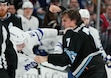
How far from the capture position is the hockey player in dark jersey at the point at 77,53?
439 centimetres

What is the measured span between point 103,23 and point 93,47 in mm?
3340

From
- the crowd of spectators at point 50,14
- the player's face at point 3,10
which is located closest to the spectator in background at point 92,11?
the crowd of spectators at point 50,14

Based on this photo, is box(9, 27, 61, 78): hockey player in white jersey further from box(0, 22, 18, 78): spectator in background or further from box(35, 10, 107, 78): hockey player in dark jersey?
box(0, 22, 18, 78): spectator in background

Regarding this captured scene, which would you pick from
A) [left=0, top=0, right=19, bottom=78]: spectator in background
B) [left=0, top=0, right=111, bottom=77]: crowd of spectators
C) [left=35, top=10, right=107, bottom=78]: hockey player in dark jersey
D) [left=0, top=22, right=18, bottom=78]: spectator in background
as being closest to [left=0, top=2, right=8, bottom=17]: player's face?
[left=0, top=0, right=19, bottom=78]: spectator in background

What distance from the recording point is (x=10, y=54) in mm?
4066

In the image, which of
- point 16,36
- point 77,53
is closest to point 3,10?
point 16,36

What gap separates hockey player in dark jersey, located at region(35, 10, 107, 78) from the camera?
4387mm

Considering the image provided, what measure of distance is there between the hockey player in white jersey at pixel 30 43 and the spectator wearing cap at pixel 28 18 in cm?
172

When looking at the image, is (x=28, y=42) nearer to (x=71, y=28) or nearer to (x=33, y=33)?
(x=33, y=33)

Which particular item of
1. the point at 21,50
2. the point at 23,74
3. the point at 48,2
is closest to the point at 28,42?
the point at 21,50

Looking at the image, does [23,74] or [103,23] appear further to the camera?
[103,23]

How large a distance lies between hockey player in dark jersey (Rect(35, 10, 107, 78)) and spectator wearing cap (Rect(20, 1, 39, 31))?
10.3 ft

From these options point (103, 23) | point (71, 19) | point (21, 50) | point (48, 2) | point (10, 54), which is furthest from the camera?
point (48, 2)

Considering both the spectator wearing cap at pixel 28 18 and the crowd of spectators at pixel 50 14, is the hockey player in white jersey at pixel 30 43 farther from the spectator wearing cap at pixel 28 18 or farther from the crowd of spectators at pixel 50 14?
the spectator wearing cap at pixel 28 18
